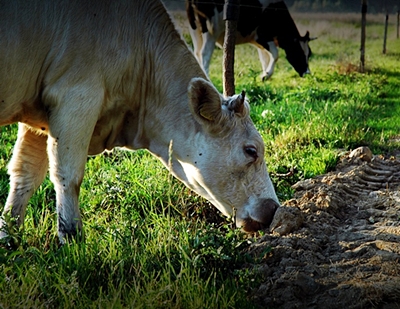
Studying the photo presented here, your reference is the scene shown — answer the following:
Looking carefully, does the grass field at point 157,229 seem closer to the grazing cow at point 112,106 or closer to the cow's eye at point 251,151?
the grazing cow at point 112,106

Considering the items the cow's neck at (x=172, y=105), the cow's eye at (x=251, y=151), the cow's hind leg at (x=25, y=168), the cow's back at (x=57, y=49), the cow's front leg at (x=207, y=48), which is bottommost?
the cow's front leg at (x=207, y=48)

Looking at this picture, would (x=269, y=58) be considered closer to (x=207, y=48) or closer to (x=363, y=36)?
(x=363, y=36)

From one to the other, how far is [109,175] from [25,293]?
2.86 metres

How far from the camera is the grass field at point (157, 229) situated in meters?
3.38

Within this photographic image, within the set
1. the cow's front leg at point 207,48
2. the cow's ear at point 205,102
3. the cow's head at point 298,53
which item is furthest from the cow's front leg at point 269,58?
the cow's ear at point 205,102

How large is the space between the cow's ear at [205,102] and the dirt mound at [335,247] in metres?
0.83

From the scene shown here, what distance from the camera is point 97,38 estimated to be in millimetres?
4418

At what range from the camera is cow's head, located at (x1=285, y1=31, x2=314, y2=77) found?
55.9 feet

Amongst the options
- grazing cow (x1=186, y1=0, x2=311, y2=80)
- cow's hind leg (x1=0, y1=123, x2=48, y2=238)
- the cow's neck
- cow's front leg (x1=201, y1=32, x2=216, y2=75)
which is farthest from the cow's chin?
cow's front leg (x1=201, y1=32, x2=216, y2=75)

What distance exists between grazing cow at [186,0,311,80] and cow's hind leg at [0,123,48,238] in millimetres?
9436

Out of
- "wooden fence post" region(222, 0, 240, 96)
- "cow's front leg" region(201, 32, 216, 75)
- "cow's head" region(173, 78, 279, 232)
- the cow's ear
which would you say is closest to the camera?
the cow's ear

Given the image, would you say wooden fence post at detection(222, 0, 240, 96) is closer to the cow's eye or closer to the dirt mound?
the dirt mound

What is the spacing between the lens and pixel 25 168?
4.94m

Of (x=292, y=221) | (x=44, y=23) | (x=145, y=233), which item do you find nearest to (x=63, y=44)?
(x=44, y=23)
